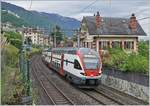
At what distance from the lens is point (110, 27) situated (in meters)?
60.1

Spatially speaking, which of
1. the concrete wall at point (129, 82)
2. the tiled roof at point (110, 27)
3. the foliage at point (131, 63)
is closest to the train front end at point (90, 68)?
the concrete wall at point (129, 82)

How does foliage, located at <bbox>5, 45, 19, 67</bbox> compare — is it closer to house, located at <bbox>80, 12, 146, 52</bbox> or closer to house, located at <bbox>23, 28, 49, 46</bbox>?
house, located at <bbox>23, 28, 49, 46</bbox>

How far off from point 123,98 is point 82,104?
342 cm

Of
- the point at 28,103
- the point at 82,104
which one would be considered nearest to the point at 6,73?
the point at 28,103

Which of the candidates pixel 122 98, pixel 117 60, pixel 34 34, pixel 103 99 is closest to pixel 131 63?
pixel 122 98

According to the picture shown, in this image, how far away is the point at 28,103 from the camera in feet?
51.8

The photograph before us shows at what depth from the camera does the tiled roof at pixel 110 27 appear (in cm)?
5838

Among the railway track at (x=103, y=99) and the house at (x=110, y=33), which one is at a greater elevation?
the house at (x=110, y=33)

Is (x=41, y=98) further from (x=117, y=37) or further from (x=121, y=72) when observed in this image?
(x=117, y=37)

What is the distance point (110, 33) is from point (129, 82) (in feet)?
104

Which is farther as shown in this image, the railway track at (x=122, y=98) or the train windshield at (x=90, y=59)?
the train windshield at (x=90, y=59)

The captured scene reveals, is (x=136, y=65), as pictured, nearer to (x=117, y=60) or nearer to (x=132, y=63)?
(x=132, y=63)

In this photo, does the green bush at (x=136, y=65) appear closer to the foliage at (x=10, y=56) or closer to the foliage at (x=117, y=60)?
the foliage at (x=117, y=60)

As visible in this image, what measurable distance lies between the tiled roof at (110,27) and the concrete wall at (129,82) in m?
24.4
